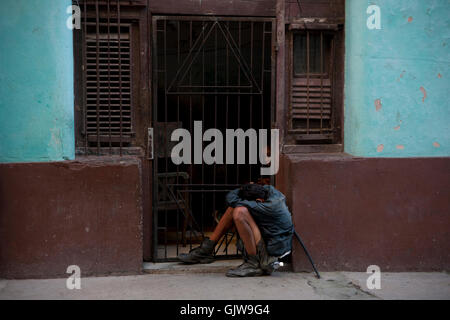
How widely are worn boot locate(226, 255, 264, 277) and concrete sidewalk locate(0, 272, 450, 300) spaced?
0.07m

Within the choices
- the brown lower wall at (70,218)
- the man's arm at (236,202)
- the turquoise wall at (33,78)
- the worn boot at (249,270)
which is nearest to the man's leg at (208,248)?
the man's arm at (236,202)

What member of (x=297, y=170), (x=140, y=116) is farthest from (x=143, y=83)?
(x=297, y=170)

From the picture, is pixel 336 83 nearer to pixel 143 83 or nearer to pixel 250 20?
pixel 250 20

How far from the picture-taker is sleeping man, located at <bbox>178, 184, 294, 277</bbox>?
5.12m

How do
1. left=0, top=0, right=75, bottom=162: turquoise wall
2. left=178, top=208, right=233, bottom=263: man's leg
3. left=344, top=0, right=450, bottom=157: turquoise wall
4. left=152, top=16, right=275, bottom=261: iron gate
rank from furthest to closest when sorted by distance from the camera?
left=152, top=16, right=275, bottom=261: iron gate, left=178, top=208, right=233, bottom=263: man's leg, left=344, top=0, right=450, bottom=157: turquoise wall, left=0, top=0, right=75, bottom=162: turquoise wall

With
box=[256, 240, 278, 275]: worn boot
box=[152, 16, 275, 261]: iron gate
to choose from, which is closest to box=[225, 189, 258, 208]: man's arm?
box=[152, 16, 275, 261]: iron gate

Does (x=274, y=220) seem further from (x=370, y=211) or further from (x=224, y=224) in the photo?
(x=370, y=211)

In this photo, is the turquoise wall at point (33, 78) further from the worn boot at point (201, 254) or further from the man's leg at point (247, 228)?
the man's leg at point (247, 228)

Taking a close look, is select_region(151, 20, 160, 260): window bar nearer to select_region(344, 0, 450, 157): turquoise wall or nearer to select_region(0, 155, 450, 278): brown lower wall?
select_region(0, 155, 450, 278): brown lower wall

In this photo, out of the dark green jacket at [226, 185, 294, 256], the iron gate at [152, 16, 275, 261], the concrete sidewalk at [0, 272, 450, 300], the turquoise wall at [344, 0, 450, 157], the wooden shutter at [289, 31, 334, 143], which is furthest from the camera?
the wooden shutter at [289, 31, 334, 143]

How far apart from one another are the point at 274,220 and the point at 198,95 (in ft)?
5.03

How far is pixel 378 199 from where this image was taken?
533 centimetres

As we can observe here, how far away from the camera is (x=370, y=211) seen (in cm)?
533

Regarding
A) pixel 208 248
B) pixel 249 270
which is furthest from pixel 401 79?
pixel 208 248
